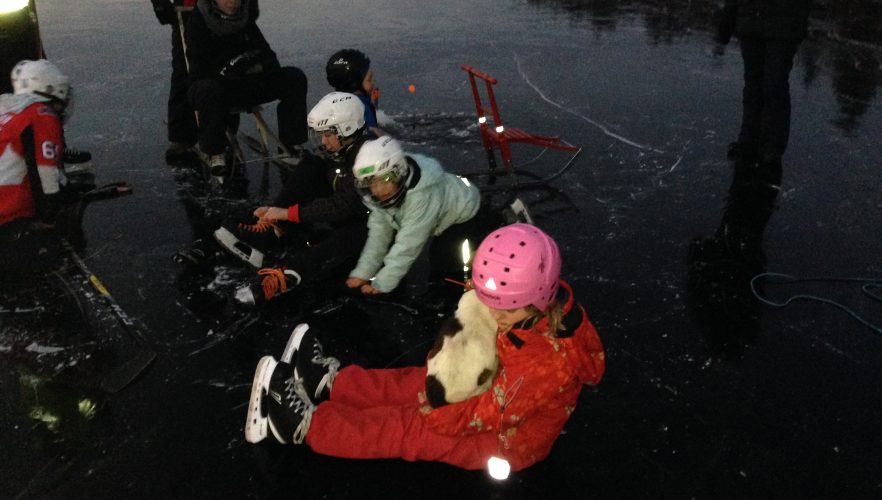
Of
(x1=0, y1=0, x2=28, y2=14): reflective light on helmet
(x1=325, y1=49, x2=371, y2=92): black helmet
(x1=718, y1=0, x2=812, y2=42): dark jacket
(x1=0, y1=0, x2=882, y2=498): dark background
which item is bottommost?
(x1=0, y1=0, x2=882, y2=498): dark background

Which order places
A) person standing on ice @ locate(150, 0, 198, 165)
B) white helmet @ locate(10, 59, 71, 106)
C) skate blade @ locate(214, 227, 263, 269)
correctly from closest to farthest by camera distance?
skate blade @ locate(214, 227, 263, 269) < white helmet @ locate(10, 59, 71, 106) < person standing on ice @ locate(150, 0, 198, 165)

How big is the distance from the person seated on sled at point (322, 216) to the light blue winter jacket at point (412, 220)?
0.25 metres

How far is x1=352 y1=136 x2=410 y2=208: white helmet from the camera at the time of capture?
328 cm

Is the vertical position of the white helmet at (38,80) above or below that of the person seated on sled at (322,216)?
above

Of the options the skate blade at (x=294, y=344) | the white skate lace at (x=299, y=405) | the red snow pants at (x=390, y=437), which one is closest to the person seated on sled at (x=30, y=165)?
the skate blade at (x=294, y=344)

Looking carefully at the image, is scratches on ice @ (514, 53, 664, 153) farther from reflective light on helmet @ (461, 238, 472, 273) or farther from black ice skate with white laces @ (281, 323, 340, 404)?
black ice skate with white laces @ (281, 323, 340, 404)

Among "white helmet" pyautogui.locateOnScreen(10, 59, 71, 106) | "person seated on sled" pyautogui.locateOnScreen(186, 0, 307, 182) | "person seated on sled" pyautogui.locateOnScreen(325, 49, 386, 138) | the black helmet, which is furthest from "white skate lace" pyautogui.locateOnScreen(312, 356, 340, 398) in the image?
"white helmet" pyautogui.locateOnScreen(10, 59, 71, 106)

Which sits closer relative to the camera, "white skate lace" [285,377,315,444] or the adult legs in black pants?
"white skate lace" [285,377,315,444]

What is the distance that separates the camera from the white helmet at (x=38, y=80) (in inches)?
170

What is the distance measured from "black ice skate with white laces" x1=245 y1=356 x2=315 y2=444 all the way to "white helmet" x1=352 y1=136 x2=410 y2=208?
1.13 meters

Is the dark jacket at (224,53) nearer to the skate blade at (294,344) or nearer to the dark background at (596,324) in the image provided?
the dark background at (596,324)

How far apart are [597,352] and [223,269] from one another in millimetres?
2766

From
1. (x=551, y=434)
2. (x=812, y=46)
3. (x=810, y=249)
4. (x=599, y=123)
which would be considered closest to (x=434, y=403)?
(x=551, y=434)

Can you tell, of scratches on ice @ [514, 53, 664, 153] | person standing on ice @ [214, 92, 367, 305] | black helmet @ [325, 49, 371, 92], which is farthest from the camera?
scratches on ice @ [514, 53, 664, 153]
